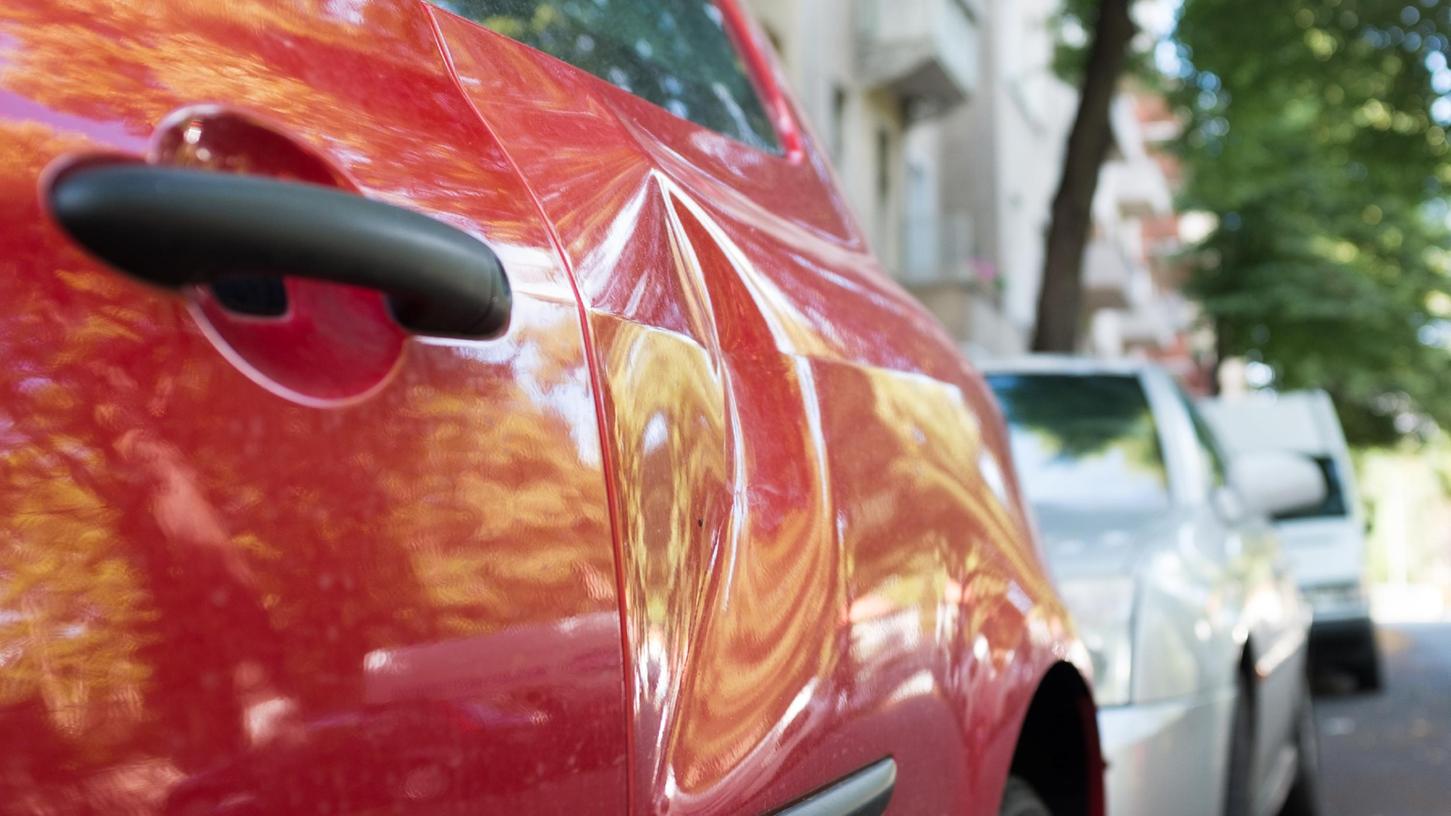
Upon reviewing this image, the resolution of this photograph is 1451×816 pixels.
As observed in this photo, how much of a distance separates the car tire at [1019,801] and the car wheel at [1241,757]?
2.18 m

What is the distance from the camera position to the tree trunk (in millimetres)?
16141

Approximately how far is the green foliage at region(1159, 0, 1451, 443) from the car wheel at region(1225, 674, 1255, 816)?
43.9 feet

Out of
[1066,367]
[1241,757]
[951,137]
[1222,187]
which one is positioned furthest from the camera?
[951,137]

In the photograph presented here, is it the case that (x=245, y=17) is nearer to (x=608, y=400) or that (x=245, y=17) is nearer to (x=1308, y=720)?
(x=608, y=400)

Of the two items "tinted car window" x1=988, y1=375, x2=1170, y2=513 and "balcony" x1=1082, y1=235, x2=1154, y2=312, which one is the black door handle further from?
"balcony" x1=1082, y1=235, x2=1154, y2=312

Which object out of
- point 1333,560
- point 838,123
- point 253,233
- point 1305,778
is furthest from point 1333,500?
point 253,233

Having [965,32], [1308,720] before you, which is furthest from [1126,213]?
[1308,720]

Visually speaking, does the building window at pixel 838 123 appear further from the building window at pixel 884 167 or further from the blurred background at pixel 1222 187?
the building window at pixel 884 167

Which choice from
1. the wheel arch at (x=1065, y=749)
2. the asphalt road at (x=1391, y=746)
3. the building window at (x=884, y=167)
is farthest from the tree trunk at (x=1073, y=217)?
the wheel arch at (x=1065, y=749)

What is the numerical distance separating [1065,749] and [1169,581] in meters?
1.94

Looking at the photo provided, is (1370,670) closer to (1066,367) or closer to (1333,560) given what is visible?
(1333,560)

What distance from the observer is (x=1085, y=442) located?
19.2 feet

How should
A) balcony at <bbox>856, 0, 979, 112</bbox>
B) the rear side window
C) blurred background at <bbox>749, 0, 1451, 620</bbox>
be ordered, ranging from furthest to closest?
balcony at <bbox>856, 0, 979, 112</bbox> → blurred background at <bbox>749, 0, 1451, 620</bbox> → the rear side window

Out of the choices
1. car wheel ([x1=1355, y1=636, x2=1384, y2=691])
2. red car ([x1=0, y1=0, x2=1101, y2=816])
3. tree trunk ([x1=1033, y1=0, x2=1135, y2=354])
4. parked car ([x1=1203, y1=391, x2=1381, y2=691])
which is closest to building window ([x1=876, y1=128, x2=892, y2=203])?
tree trunk ([x1=1033, y1=0, x2=1135, y2=354])
